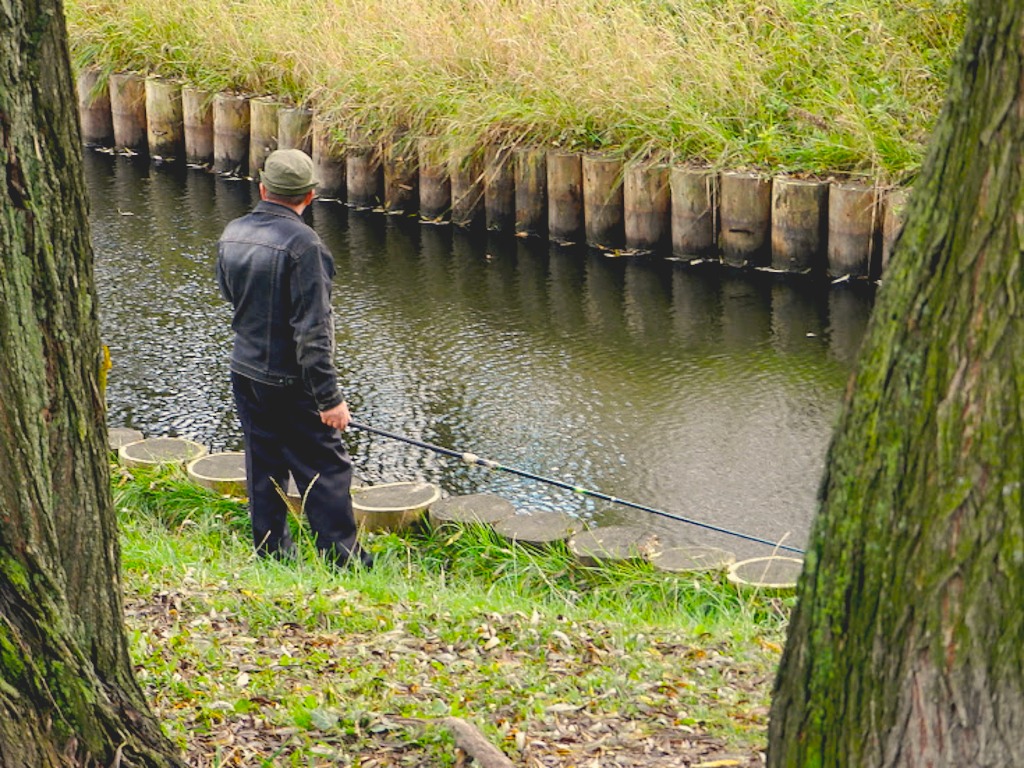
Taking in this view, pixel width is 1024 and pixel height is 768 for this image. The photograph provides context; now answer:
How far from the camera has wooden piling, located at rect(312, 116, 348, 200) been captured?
13125 millimetres

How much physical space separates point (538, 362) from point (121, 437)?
2.91m

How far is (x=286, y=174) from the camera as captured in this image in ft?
19.4

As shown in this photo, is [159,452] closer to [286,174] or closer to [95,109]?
[286,174]

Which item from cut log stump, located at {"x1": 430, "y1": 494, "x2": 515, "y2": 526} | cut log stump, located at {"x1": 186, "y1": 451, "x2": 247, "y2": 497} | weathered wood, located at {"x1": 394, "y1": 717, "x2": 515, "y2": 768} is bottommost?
cut log stump, located at {"x1": 430, "y1": 494, "x2": 515, "y2": 526}

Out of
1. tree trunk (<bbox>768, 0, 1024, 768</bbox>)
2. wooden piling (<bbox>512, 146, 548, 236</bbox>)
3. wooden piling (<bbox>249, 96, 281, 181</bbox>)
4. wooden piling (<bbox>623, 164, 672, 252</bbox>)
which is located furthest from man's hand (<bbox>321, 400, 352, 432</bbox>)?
wooden piling (<bbox>249, 96, 281, 181</bbox>)

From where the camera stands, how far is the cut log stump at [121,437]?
7.43 m

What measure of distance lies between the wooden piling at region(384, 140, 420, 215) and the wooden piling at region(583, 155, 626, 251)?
69.7 inches

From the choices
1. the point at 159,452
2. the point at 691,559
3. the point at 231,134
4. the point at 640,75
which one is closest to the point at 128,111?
the point at 231,134

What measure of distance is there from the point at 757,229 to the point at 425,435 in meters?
4.08

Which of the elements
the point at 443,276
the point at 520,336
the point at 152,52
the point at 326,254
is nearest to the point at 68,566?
the point at 326,254

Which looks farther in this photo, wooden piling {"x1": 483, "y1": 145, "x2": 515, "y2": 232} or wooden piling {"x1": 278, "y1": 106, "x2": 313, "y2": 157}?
wooden piling {"x1": 278, "y1": 106, "x2": 313, "y2": 157}

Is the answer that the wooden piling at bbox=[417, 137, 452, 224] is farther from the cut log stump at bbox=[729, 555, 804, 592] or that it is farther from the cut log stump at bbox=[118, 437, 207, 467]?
the cut log stump at bbox=[729, 555, 804, 592]

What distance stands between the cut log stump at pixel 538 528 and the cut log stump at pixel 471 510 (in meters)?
0.06

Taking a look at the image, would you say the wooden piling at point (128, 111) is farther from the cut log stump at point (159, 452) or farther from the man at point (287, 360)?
the man at point (287, 360)
